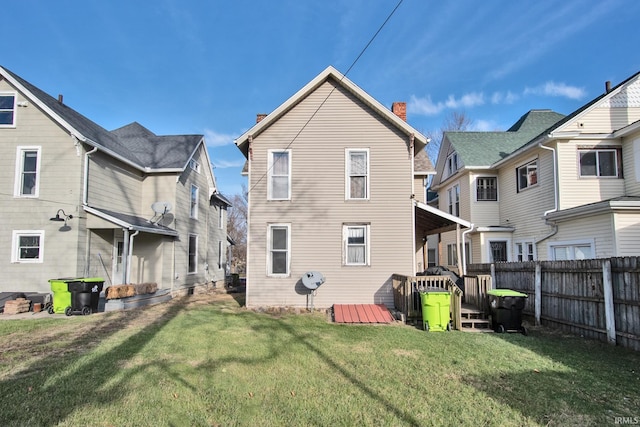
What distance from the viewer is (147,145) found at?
16.7 m

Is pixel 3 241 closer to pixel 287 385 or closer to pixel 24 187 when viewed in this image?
pixel 24 187

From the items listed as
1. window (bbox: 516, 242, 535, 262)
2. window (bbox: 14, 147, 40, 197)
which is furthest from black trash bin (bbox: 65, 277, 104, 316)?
window (bbox: 516, 242, 535, 262)

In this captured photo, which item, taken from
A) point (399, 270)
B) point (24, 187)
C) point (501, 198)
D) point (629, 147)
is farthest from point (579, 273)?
point (24, 187)

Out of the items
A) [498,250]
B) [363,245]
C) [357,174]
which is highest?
[357,174]

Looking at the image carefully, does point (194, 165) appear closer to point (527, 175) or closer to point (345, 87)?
point (345, 87)

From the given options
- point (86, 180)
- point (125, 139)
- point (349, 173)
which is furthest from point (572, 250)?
point (125, 139)

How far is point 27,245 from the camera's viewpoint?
11539 mm

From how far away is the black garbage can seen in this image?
812cm

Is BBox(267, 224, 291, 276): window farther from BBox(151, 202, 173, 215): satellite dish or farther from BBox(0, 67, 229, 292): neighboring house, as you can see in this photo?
BBox(151, 202, 173, 215): satellite dish

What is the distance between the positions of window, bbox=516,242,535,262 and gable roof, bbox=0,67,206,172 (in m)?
14.9

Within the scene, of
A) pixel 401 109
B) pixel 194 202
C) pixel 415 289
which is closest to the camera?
pixel 415 289

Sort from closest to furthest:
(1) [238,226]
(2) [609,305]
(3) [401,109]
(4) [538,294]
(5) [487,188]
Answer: (2) [609,305], (4) [538,294], (3) [401,109], (5) [487,188], (1) [238,226]

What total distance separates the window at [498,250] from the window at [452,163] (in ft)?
15.0

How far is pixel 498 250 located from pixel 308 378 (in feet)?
48.0
